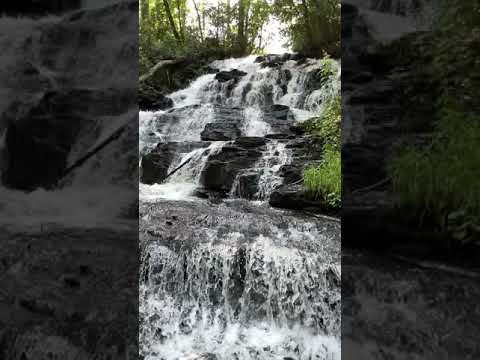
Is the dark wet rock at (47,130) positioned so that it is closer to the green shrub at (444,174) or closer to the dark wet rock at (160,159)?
the green shrub at (444,174)

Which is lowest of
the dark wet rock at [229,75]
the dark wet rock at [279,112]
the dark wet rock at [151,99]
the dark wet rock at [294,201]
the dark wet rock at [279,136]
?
the dark wet rock at [294,201]

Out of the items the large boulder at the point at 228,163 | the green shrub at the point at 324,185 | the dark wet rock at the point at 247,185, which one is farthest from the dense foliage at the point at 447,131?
the large boulder at the point at 228,163

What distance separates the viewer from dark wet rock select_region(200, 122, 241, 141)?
7150 millimetres

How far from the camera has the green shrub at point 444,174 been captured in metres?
1.48

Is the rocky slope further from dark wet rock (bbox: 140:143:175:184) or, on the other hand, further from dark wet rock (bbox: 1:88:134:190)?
dark wet rock (bbox: 140:143:175:184)

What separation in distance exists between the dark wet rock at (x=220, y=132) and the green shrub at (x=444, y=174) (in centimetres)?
567

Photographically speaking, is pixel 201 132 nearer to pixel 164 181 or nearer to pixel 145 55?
pixel 164 181

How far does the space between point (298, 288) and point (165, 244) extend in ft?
4.09

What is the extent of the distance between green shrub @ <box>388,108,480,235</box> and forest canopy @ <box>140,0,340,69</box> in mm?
9734

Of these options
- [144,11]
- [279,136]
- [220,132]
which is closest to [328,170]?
[279,136]

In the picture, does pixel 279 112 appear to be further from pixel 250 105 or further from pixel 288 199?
pixel 288 199

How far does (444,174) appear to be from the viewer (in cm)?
151

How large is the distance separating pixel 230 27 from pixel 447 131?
1281cm

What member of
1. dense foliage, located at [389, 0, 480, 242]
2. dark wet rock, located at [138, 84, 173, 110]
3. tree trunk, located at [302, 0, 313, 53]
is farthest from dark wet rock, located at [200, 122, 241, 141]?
dense foliage, located at [389, 0, 480, 242]
